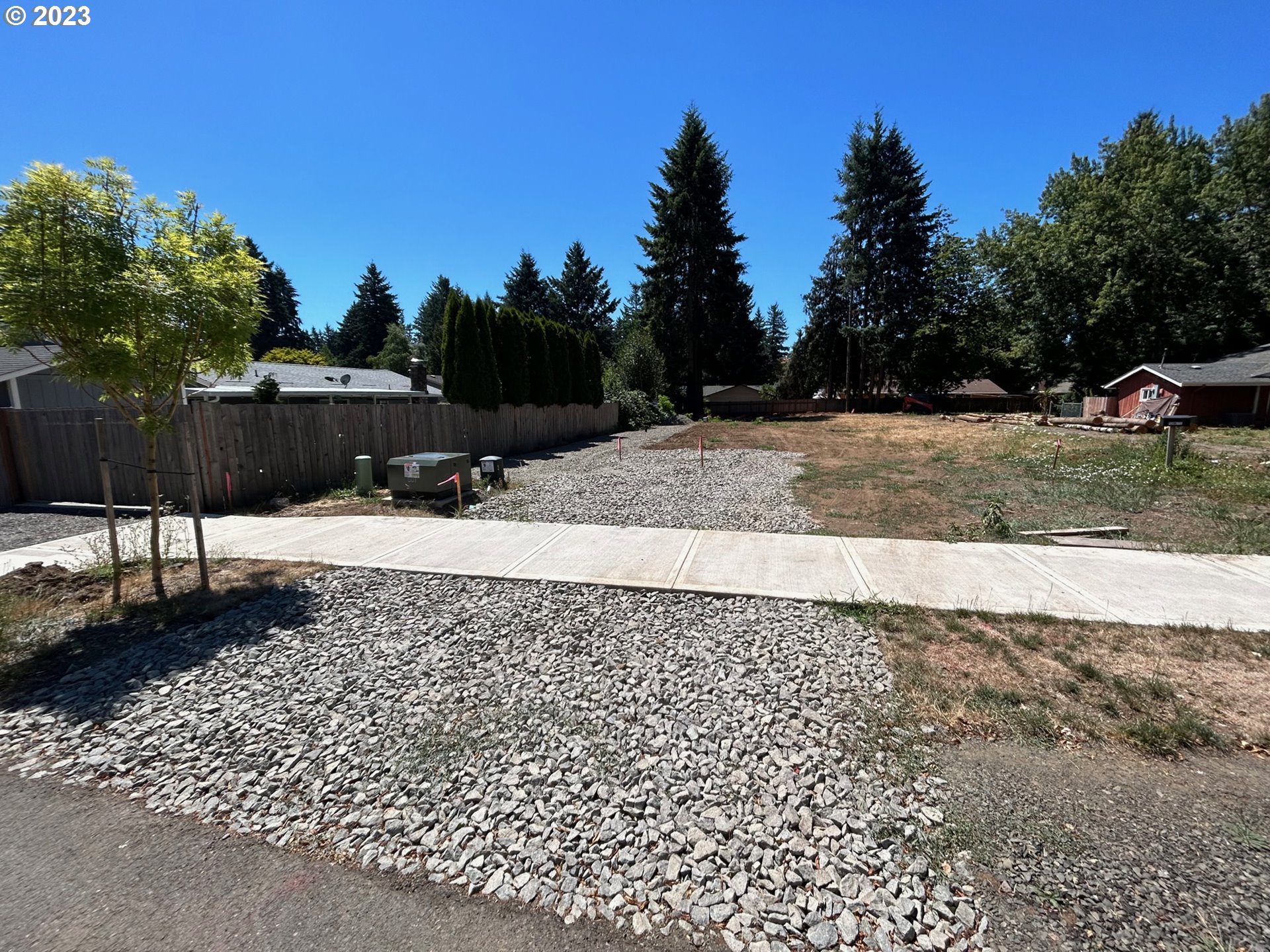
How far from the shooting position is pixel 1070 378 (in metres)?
36.4

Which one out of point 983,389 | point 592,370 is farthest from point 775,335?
A: point 592,370

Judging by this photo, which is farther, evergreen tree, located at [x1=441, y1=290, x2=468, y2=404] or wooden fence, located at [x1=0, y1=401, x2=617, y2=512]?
evergreen tree, located at [x1=441, y1=290, x2=468, y2=404]

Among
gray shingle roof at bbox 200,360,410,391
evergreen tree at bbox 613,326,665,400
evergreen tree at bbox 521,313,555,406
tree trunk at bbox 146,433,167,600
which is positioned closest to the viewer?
tree trunk at bbox 146,433,167,600

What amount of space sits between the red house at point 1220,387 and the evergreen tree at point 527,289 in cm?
4346

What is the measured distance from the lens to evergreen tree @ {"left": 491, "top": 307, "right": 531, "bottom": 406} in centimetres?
1800

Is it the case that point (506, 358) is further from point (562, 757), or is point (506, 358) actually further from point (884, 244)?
point (884, 244)

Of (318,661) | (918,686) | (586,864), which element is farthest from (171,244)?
(918,686)

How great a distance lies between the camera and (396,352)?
49.6m

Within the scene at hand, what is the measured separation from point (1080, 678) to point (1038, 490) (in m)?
8.22

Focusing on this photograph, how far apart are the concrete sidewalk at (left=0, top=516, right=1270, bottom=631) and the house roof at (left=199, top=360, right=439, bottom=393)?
10.7 m

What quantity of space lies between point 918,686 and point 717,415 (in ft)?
131

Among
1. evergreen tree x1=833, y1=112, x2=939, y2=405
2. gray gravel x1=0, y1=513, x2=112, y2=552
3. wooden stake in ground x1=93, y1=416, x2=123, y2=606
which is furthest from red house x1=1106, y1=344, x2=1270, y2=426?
gray gravel x1=0, y1=513, x2=112, y2=552

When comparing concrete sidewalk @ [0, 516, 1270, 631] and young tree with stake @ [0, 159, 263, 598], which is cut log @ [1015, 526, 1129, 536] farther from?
young tree with stake @ [0, 159, 263, 598]

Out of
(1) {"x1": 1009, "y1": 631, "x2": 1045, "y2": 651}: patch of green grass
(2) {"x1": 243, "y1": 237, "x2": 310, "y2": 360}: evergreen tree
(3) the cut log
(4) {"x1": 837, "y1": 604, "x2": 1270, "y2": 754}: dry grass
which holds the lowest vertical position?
(4) {"x1": 837, "y1": 604, "x2": 1270, "y2": 754}: dry grass
